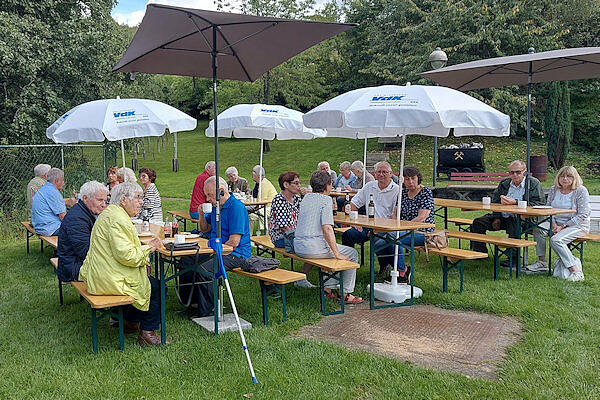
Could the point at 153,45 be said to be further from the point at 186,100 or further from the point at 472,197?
the point at 186,100

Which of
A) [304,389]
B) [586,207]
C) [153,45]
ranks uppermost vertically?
[153,45]

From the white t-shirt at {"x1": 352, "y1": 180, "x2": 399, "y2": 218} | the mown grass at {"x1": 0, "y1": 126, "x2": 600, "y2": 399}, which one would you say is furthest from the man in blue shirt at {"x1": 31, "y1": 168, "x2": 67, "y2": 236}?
the white t-shirt at {"x1": 352, "y1": 180, "x2": 399, "y2": 218}

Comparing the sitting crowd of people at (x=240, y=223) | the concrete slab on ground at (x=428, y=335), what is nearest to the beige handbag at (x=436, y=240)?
the sitting crowd of people at (x=240, y=223)

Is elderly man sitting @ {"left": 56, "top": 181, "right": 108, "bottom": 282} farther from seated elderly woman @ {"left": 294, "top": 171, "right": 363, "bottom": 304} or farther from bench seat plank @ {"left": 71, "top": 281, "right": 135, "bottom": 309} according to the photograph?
seated elderly woman @ {"left": 294, "top": 171, "right": 363, "bottom": 304}

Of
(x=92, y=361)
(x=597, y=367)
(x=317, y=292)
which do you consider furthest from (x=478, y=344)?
(x=92, y=361)

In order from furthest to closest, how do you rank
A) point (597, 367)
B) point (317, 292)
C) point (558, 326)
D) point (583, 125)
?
1. point (583, 125)
2. point (317, 292)
3. point (558, 326)
4. point (597, 367)

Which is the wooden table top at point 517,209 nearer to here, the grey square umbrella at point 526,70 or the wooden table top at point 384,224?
the grey square umbrella at point 526,70

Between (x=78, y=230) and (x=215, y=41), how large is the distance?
211cm

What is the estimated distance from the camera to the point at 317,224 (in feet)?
18.0

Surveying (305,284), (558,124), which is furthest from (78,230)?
(558,124)

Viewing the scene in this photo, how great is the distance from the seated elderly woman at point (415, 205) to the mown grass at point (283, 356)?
56 centimetres

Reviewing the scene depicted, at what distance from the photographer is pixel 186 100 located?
50.2m

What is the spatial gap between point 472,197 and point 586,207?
22.7 feet

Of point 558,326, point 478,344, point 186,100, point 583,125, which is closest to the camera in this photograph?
point 478,344
